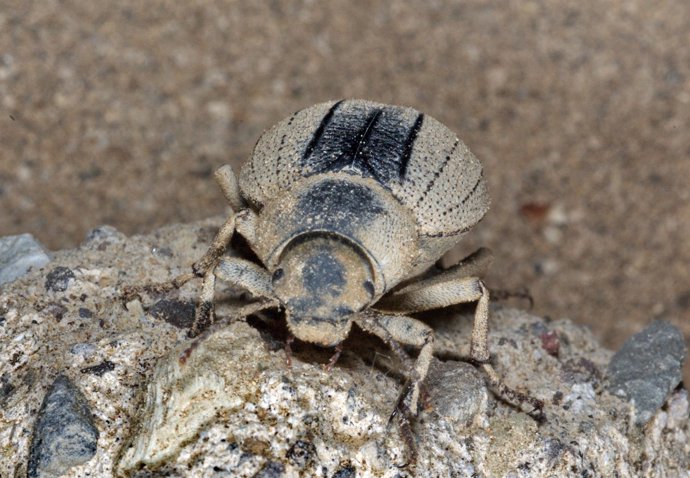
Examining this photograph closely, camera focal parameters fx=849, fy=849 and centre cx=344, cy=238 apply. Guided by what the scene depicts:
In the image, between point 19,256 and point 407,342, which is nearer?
point 407,342

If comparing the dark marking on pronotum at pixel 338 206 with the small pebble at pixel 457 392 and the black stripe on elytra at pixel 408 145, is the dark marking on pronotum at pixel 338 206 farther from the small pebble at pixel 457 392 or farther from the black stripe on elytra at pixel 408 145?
the small pebble at pixel 457 392

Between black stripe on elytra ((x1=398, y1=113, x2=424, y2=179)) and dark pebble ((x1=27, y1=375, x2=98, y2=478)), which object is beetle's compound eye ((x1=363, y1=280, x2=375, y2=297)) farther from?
dark pebble ((x1=27, y1=375, x2=98, y2=478))

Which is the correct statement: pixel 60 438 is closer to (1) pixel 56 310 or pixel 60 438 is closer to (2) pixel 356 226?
(1) pixel 56 310

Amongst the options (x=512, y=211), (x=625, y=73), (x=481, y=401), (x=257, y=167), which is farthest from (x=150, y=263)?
(x=625, y=73)

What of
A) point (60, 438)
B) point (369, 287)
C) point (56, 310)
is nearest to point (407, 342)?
point (369, 287)

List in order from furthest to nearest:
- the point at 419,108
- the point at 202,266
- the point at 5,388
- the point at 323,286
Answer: the point at 419,108, the point at 202,266, the point at 5,388, the point at 323,286

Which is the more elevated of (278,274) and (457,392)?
Result: (278,274)

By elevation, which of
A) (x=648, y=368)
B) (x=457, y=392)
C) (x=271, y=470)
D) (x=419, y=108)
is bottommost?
(x=271, y=470)
